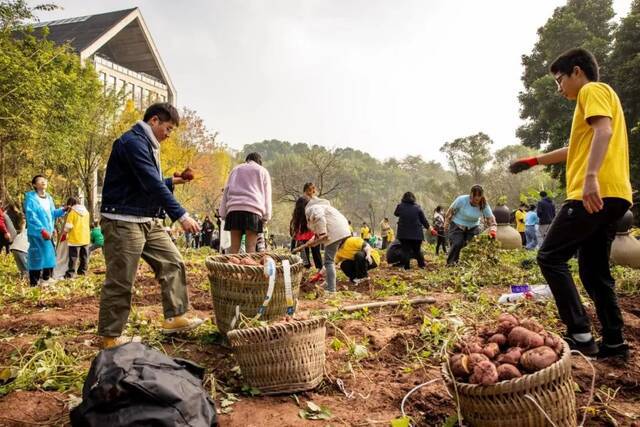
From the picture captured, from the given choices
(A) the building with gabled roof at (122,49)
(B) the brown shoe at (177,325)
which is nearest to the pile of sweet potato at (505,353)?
(B) the brown shoe at (177,325)

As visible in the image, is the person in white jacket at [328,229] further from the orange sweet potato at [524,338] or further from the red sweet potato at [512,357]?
the red sweet potato at [512,357]

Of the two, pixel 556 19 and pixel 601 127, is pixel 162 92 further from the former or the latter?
pixel 601 127

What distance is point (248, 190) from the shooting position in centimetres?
543

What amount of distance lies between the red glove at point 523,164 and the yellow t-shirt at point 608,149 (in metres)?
0.50

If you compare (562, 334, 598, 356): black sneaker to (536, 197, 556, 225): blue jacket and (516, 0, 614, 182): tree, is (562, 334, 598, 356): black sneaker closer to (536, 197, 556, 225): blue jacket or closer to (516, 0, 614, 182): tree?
(536, 197, 556, 225): blue jacket

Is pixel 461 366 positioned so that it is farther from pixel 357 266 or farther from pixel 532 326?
pixel 357 266

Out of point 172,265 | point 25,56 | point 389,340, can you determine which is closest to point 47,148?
point 25,56

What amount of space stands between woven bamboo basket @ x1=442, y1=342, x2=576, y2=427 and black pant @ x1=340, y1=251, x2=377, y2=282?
5.20m

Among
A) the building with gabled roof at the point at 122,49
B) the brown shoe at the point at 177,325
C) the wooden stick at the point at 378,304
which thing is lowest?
the wooden stick at the point at 378,304

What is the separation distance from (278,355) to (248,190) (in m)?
3.04

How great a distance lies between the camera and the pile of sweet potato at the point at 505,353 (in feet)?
6.64

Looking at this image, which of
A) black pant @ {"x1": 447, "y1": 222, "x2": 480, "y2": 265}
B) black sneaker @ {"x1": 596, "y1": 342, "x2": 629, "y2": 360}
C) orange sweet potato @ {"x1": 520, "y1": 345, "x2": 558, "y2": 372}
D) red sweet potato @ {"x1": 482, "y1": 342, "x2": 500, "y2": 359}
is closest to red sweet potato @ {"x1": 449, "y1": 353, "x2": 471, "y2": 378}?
red sweet potato @ {"x1": 482, "y1": 342, "x2": 500, "y2": 359}

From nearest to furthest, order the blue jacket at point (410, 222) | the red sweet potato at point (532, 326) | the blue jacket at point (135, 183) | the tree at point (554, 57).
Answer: the red sweet potato at point (532, 326), the blue jacket at point (135, 183), the blue jacket at point (410, 222), the tree at point (554, 57)

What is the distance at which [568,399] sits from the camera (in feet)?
6.71
